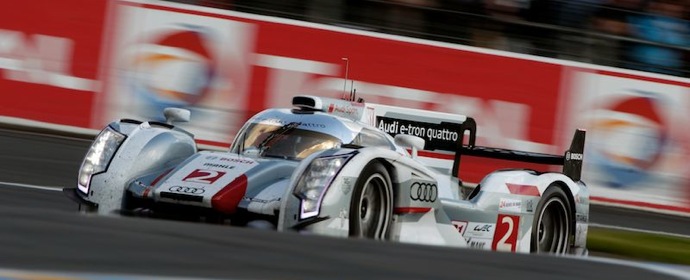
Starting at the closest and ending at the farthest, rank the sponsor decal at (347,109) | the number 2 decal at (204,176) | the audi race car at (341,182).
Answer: the audi race car at (341,182) → the number 2 decal at (204,176) → the sponsor decal at (347,109)

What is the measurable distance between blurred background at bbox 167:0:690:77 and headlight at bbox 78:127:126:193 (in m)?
5.63

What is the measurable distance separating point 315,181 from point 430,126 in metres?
2.29

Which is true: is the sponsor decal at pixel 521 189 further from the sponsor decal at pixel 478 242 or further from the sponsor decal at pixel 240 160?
the sponsor decal at pixel 240 160

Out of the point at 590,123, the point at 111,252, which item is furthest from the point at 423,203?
the point at 590,123

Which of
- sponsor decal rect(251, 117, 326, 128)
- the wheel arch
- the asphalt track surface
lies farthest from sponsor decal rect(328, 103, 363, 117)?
the asphalt track surface

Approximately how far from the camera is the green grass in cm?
1005

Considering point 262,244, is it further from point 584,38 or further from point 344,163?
A: point 584,38

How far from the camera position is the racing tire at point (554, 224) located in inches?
353

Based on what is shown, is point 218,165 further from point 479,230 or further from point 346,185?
point 479,230

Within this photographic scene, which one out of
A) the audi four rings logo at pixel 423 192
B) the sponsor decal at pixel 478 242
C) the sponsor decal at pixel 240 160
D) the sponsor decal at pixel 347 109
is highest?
the sponsor decal at pixel 347 109

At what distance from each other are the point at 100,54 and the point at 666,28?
→ 6221 millimetres

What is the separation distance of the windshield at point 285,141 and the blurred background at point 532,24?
525cm

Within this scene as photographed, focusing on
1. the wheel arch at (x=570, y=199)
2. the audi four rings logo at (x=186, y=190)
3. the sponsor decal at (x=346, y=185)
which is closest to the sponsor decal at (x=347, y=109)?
the wheel arch at (x=570, y=199)

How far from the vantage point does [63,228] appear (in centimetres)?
442
